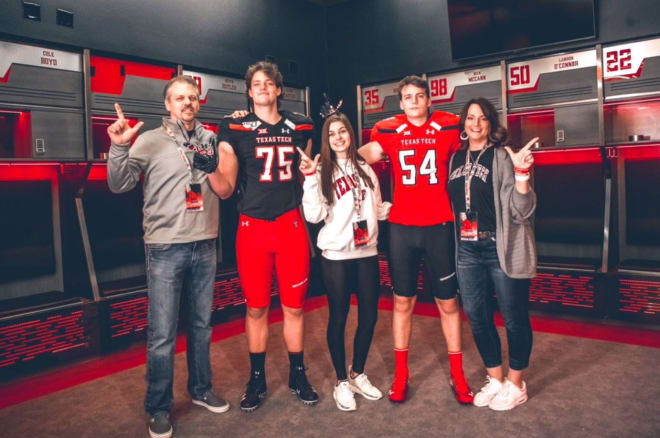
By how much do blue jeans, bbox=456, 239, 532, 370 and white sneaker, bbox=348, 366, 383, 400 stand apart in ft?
1.90

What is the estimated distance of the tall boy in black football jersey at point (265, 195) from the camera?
2451mm

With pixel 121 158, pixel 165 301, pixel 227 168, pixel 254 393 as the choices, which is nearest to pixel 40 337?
pixel 165 301

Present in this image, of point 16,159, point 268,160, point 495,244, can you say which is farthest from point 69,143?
point 495,244

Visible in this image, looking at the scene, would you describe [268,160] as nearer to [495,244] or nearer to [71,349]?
[495,244]

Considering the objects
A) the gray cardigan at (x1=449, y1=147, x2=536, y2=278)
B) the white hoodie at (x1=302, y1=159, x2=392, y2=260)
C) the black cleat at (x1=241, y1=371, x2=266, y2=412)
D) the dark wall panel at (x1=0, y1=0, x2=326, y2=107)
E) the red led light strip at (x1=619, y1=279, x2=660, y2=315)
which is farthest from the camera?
the red led light strip at (x1=619, y1=279, x2=660, y2=315)

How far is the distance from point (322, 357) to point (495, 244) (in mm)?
1494

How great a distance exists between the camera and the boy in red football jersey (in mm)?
2447

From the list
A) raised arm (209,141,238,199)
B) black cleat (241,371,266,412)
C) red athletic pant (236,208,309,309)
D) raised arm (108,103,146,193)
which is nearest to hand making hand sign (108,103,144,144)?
raised arm (108,103,146,193)

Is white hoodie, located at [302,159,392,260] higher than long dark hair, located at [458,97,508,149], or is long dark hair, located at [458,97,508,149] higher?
long dark hair, located at [458,97,508,149]

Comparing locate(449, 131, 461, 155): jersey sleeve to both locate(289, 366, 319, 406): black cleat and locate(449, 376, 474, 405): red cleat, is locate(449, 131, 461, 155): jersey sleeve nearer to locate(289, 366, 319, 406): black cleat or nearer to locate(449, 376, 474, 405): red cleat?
locate(449, 376, 474, 405): red cleat

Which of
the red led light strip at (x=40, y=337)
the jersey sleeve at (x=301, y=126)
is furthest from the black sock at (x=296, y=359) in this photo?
the red led light strip at (x=40, y=337)

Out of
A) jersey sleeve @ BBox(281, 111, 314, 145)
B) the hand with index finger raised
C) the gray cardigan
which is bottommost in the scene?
the gray cardigan

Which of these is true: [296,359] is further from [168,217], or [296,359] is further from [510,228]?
[510,228]

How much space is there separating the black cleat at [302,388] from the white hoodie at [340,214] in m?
0.64
